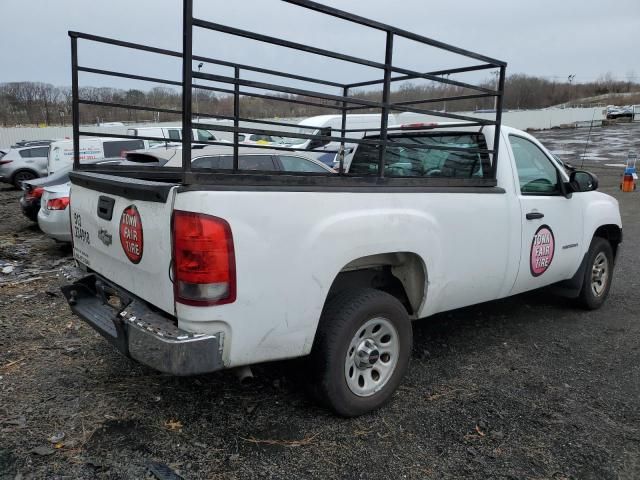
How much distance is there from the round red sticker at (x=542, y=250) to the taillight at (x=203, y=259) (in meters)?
2.74

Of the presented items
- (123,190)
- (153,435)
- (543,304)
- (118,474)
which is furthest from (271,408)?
(543,304)

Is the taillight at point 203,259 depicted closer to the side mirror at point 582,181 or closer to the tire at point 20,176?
the side mirror at point 582,181

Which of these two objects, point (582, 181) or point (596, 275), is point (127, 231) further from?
point (596, 275)

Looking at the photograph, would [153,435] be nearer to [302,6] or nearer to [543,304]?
[302,6]

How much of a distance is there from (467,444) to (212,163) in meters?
5.91

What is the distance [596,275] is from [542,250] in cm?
142

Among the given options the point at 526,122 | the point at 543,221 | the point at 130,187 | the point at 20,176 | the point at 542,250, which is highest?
the point at 526,122

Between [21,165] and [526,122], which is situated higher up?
[526,122]

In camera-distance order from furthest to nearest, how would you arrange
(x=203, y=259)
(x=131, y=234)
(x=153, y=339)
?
(x=131, y=234), (x=153, y=339), (x=203, y=259)

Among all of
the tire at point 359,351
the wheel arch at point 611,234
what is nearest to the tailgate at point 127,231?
the tire at point 359,351

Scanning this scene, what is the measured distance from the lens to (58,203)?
749 cm

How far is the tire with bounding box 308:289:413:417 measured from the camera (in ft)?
9.56

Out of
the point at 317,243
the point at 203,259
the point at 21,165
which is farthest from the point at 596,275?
the point at 21,165

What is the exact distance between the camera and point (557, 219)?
14.4 ft
